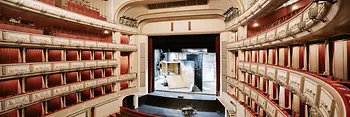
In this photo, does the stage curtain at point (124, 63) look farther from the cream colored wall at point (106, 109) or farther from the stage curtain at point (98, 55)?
the cream colored wall at point (106, 109)

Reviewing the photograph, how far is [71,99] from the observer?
8656 mm

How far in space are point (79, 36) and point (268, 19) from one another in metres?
8.58

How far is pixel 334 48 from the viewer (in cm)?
341

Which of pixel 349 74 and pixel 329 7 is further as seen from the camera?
pixel 349 74

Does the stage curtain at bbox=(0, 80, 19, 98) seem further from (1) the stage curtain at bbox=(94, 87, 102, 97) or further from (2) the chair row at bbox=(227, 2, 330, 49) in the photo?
(2) the chair row at bbox=(227, 2, 330, 49)

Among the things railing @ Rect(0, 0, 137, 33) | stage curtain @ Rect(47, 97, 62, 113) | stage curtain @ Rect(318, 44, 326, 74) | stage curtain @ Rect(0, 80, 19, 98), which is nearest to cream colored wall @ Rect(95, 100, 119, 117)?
stage curtain @ Rect(47, 97, 62, 113)

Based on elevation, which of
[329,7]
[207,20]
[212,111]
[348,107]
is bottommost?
[212,111]

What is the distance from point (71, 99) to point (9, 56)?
3233 millimetres

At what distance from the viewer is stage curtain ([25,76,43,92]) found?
22.5 ft

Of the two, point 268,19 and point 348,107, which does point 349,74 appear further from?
point 268,19

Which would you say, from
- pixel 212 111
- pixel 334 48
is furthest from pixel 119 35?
pixel 334 48

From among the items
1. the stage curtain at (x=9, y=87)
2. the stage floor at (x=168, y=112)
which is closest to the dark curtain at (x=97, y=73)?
the stage floor at (x=168, y=112)

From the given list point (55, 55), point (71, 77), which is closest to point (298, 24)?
point (55, 55)

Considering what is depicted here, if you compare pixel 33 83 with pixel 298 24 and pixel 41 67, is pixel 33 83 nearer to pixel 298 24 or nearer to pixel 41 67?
pixel 41 67
